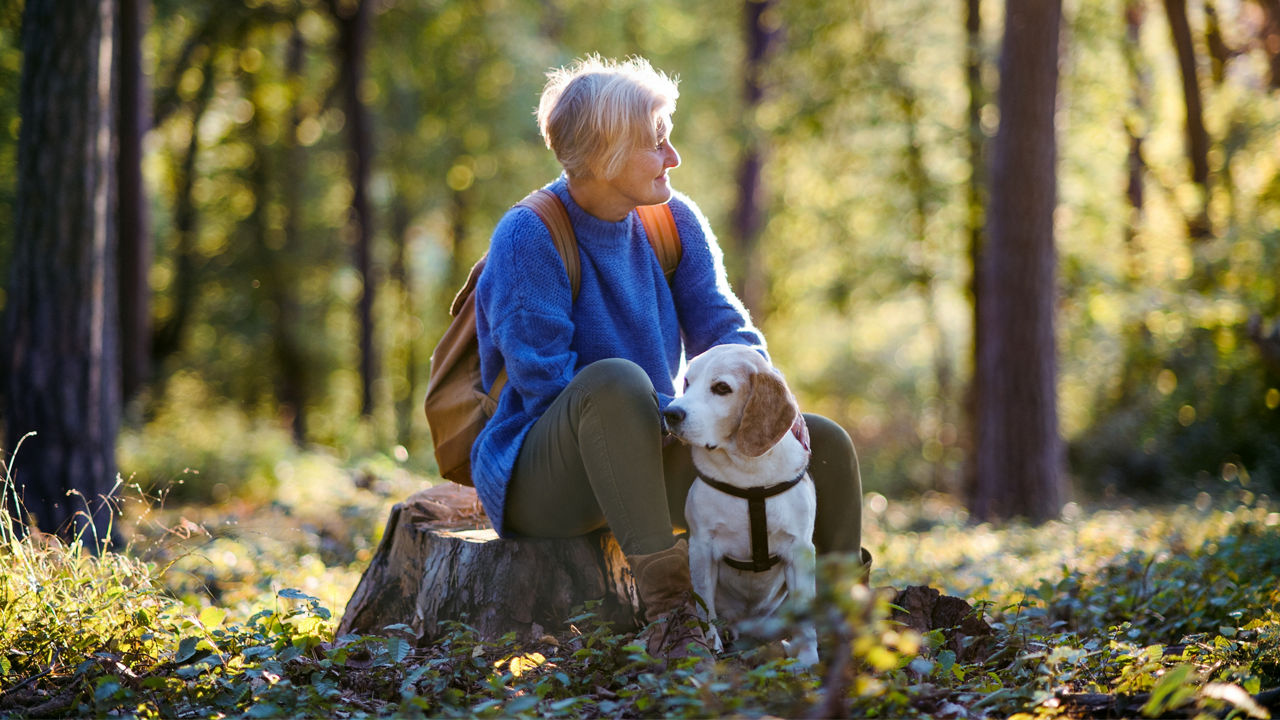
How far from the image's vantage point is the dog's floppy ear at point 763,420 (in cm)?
322

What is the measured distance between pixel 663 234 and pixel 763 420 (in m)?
0.97

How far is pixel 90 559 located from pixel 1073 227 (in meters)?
12.0

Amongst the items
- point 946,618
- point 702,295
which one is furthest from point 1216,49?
point 946,618

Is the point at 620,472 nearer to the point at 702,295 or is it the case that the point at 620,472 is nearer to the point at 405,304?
the point at 702,295

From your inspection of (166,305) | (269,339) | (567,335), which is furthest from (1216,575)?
(166,305)

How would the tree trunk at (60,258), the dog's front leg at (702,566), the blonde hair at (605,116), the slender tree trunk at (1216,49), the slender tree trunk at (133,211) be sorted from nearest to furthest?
1. the dog's front leg at (702,566)
2. the blonde hair at (605,116)
3. the tree trunk at (60,258)
4. the slender tree trunk at (133,211)
5. the slender tree trunk at (1216,49)

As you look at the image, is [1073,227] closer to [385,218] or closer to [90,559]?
[90,559]

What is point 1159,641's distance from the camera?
3.90 metres

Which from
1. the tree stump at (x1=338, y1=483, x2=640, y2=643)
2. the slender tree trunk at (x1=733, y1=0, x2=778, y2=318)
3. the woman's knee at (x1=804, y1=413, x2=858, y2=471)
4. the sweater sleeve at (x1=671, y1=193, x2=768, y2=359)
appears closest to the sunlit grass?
the tree stump at (x1=338, y1=483, x2=640, y2=643)

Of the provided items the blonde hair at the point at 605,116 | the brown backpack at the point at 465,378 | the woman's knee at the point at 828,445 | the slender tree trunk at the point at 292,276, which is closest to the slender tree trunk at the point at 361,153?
the slender tree trunk at the point at 292,276

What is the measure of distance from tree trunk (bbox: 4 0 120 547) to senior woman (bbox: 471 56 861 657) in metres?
3.33

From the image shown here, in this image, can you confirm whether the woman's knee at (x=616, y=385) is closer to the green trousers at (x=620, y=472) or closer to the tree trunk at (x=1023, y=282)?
the green trousers at (x=620, y=472)

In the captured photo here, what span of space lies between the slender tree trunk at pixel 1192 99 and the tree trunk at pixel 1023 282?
20.1 feet

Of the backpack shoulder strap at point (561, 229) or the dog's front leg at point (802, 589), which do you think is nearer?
the dog's front leg at point (802, 589)
